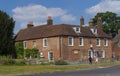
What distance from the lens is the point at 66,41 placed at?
70.1m

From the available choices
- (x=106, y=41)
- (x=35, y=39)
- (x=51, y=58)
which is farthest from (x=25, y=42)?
(x=106, y=41)

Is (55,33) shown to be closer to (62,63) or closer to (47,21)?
(47,21)

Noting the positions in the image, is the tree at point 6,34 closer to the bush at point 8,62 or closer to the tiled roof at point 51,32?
the tiled roof at point 51,32

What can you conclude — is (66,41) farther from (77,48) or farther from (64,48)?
(77,48)

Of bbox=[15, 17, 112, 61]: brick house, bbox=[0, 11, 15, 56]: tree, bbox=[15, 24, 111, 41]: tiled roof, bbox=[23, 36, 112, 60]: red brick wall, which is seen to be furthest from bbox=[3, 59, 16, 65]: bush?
bbox=[15, 24, 111, 41]: tiled roof

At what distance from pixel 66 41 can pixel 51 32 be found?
4175 millimetres

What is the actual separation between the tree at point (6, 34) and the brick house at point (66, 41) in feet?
24.4

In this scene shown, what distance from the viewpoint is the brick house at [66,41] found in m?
69.9

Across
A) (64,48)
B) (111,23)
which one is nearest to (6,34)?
(64,48)

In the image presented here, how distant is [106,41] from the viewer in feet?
266

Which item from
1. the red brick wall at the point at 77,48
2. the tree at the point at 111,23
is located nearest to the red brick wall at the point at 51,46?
the red brick wall at the point at 77,48

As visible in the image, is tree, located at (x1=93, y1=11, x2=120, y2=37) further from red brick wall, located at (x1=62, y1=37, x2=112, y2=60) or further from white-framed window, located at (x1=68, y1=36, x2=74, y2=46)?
white-framed window, located at (x1=68, y1=36, x2=74, y2=46)

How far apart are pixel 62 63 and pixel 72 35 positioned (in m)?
15.8

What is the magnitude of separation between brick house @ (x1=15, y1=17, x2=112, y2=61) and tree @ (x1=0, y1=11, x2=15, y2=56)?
24.4 feet
